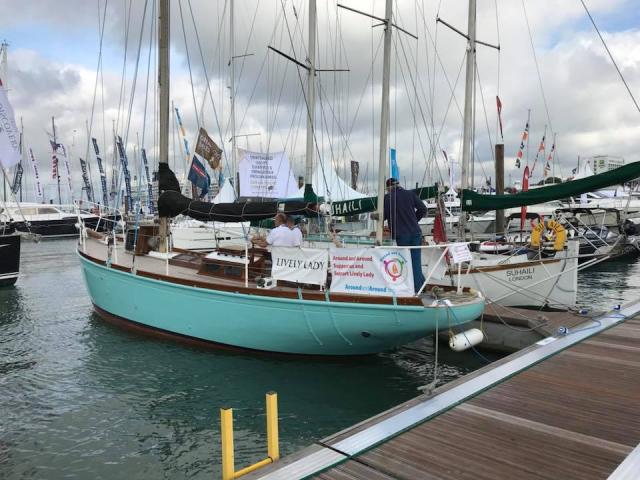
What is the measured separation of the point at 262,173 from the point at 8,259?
41.1 ft

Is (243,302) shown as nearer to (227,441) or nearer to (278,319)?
(278,319)

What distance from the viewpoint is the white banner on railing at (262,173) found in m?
14.4

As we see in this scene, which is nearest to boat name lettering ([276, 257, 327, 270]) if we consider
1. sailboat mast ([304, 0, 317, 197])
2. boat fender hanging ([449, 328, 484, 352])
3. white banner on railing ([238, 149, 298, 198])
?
boat fender hanging ([449, 328, 484, 352])

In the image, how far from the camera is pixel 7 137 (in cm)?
1193

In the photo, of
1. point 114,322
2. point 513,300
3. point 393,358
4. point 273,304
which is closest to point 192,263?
point 114,322

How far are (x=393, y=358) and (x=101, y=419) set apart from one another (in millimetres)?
5205

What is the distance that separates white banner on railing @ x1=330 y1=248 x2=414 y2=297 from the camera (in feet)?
23.7

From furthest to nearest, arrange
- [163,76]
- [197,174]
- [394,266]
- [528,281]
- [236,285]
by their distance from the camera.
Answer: [197,174], [528,281], [163,76], [236,285], [394,266]

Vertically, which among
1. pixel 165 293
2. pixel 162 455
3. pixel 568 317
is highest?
pixel 165 293

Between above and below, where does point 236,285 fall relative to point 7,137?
below

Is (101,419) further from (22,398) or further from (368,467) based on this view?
(368,467)

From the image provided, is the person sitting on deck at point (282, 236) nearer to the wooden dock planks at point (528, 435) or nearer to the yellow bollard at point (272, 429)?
the wooden dock planks at point (528, 435)

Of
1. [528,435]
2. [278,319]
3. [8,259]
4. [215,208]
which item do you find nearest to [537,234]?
[278,319]

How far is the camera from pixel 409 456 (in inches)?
150
